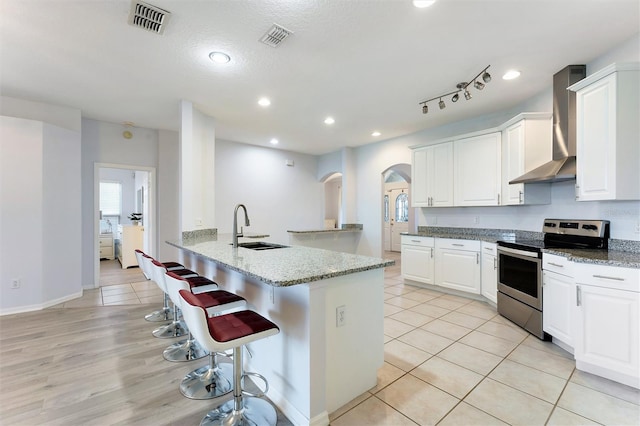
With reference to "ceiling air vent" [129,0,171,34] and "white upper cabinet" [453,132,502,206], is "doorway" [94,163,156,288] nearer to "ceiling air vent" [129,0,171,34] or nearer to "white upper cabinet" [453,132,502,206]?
"ceiling air vent" [129,0,171,34]

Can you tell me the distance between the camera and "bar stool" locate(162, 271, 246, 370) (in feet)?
6.54

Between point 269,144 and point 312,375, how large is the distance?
5.46 m

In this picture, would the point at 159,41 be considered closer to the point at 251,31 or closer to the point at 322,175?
the point at 251,31

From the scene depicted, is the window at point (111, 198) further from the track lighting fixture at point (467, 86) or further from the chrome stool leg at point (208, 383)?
the track lighting fixture at point (467, 86)

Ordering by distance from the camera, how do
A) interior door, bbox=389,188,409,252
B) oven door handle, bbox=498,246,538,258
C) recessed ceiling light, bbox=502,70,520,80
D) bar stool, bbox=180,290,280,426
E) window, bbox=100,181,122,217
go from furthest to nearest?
interior door, bbox=389,188,409,252 < window, bbox=100,181,122,217 < recessed ceiling light, bbox=502,70,520,80 < oven door handle, bbox=498,246,538,258 < bar stool, bbox=180,290,280,426

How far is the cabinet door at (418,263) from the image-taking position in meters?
4.63

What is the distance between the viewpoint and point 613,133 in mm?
2402

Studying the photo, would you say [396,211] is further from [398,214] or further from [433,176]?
[433,176]

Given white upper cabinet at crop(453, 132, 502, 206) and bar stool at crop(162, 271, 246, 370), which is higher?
white upper cabinet at crop(453, 132, 502, 206)

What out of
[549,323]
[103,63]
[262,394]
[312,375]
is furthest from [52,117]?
[549,323]

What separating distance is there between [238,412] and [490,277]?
348 centimetres

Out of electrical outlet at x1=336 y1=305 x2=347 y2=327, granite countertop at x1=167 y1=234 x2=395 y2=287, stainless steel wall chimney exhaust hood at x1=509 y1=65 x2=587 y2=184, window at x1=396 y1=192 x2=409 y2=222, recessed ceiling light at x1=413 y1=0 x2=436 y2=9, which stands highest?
recessed ceiling light at x1=413 y1=0 x2=436 y2=9

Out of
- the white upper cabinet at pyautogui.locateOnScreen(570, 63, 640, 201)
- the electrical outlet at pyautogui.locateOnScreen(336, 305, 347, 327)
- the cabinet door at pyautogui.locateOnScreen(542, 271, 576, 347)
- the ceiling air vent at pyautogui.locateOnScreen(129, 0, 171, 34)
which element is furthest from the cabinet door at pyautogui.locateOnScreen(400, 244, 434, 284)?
the ceiling air vent at pyautogui.locateOnScreen(129, 0, 171, 34)

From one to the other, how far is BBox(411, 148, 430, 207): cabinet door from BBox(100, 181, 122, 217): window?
336 inches
